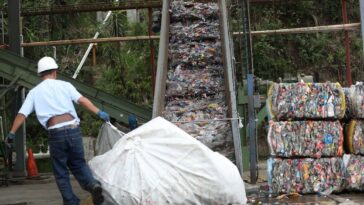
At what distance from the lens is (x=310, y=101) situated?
7.93m

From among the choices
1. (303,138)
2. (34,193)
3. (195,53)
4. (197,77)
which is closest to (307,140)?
(303,138)

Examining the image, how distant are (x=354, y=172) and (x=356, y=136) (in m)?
0.48

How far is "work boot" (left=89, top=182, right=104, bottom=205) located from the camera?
627 cm

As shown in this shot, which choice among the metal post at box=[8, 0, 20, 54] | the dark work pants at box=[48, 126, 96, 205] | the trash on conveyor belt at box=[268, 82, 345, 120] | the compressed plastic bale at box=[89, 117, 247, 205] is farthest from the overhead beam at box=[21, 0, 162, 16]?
the dark work pants at box=[48, 126, 96, 205]

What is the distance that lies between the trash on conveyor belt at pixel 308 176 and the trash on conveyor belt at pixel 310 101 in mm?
597

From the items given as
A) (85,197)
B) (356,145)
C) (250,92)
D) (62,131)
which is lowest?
(85,197)

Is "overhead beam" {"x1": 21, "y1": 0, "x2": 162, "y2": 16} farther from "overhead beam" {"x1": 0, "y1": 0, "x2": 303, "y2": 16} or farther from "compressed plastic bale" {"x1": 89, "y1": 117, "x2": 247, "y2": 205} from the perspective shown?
"compressed plastic bale" {"x1": 89, "y1": 117, "x2": 247, "y2": 205}

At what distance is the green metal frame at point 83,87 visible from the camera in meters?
11.7

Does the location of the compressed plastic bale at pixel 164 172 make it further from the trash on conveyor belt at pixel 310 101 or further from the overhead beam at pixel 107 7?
the overhead beam at pixel 107 7

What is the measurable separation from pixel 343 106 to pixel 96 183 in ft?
11.7

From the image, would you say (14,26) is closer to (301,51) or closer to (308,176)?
(308,176)

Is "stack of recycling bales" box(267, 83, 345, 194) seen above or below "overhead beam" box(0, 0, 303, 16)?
below

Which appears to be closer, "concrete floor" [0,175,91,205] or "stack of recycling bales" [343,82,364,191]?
"stack of recycling bales" [343,82,364,191]

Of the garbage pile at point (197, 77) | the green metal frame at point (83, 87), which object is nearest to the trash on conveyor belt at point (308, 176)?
the garbage pile at point (197, 77)
